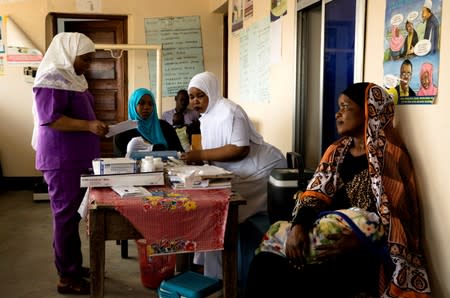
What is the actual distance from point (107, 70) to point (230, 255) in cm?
448

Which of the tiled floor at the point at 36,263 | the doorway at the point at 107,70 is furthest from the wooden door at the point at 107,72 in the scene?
the tiled floor at the point at 36,263

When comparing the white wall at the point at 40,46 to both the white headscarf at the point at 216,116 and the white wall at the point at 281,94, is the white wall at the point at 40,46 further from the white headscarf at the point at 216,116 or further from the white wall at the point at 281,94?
the white headscarf at the point at 216,116

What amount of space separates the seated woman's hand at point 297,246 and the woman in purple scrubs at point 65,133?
1.17m

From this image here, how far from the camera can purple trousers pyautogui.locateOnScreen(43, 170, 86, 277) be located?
8.60ft

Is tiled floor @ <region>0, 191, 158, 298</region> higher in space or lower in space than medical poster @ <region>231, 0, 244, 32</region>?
lower

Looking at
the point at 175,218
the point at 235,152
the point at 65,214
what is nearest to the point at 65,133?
the point at 65,214

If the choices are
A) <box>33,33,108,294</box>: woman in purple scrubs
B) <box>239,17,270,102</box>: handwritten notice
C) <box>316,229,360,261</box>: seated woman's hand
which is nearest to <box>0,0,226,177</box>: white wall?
<box>239,17,270,102</box>: handwritten notice

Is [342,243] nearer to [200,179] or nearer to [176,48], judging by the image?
[200,179]

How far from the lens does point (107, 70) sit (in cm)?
604

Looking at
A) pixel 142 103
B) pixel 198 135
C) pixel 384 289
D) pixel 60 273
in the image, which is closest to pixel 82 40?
pixel 142 103

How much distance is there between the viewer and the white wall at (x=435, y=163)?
1719mm

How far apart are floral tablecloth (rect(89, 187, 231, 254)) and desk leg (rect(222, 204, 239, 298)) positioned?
0.14 feet

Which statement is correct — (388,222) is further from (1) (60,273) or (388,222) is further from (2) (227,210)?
(1) (60,273)

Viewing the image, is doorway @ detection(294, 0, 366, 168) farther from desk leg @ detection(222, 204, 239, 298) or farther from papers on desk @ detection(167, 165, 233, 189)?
desk leg @ detection(222, 204, 239, 298)
